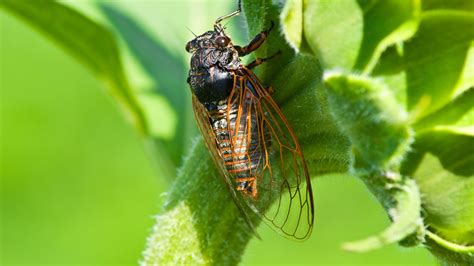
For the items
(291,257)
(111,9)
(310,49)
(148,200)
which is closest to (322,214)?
(291,257)

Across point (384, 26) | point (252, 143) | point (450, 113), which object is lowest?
point (450, 113)

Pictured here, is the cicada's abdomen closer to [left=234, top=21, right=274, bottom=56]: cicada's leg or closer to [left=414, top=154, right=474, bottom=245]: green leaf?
[left=234, top=21, right=274, bottom=56]: cicada's leg

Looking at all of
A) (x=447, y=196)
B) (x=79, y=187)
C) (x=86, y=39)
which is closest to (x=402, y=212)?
(x=447, y=196)

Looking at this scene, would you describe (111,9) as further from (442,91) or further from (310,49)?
(442,91)

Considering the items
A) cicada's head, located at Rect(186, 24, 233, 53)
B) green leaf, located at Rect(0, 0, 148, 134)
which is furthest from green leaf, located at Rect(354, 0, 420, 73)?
green leaf, located at Rect(0, 0, 148, 134)

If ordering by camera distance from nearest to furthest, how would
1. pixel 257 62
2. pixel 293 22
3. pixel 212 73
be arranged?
1. pixel 293 22
2. pixel 257 62
3. pixel 212 73

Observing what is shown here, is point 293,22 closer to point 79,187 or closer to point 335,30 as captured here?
point 335,30

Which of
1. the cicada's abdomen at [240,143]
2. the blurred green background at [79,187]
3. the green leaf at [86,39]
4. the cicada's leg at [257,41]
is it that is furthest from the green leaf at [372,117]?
the blurred green background at [79,187]
